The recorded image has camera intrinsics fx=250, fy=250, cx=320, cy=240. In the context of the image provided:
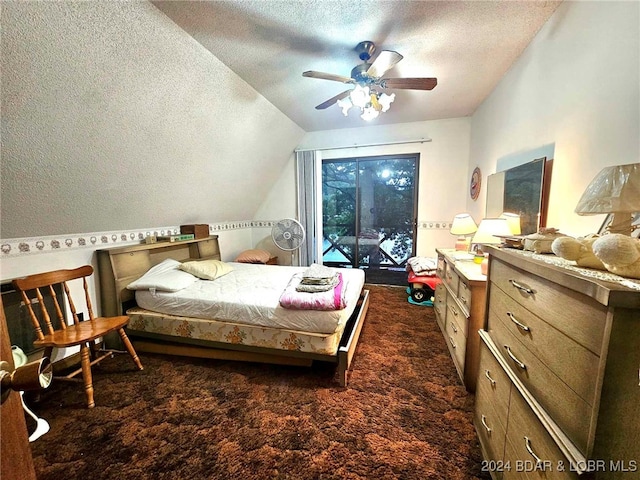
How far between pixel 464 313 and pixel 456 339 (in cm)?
32

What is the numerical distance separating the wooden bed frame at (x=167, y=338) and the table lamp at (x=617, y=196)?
4.90 feet

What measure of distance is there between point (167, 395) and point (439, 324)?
8.06ft

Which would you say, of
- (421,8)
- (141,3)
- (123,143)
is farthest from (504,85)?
(123,143)

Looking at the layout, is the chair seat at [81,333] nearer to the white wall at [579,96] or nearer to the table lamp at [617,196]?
the table lamp at [617,196]

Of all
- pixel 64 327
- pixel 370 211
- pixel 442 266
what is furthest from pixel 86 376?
pixel 370 211

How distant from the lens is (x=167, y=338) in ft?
7.03

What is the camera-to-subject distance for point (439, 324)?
102 inches

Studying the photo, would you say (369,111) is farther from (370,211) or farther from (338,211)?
(338,211)

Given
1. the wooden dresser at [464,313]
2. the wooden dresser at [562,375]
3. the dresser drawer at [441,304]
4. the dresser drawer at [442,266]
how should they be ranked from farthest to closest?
the dresser drawer at [442,266]
the dresser drawer at [441,304]
the wooden dresser at [464,313]
the wooden dresser at [562,375]

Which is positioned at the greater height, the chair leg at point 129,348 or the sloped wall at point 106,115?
the sloped wall at point 106,115

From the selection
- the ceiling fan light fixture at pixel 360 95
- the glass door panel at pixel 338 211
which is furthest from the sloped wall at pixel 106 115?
the glass door panel at pixel 338 211

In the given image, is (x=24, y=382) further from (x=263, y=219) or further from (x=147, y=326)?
(x=263, y=219)

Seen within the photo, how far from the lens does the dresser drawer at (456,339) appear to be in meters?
1.78

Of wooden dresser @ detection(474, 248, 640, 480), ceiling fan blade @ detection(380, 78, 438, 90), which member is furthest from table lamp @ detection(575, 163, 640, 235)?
ceiling fan blade @ detection(380, 78, 438, 90)
